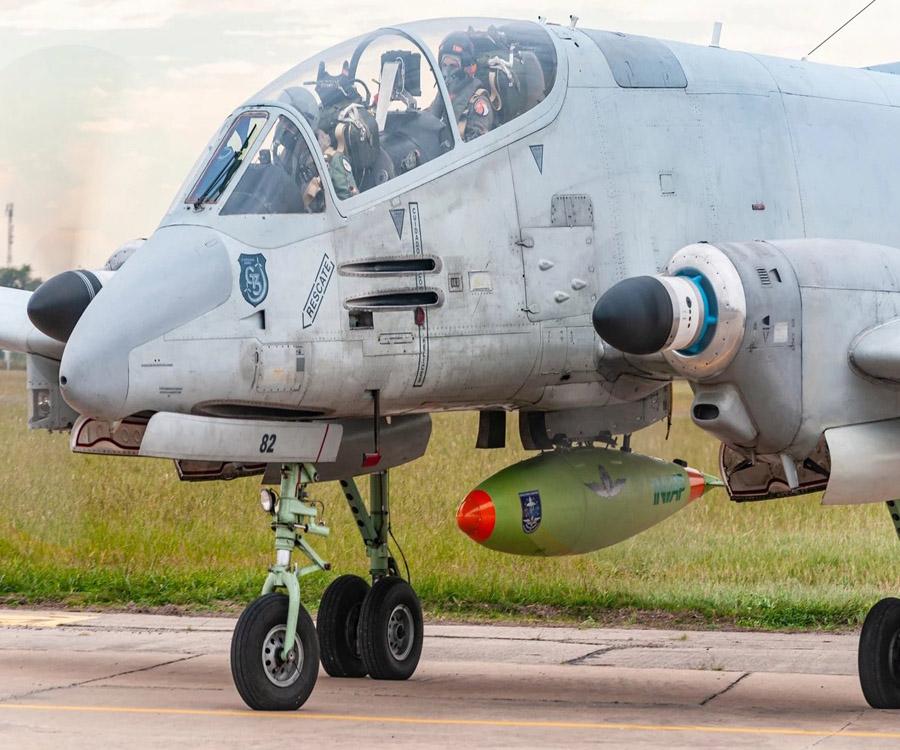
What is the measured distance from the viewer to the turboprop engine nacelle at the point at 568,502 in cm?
1024

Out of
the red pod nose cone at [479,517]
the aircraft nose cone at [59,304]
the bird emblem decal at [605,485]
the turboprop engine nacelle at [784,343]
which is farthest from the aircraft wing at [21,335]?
the turboprop engine nacelle at [784,343]

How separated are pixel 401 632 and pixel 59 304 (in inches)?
137

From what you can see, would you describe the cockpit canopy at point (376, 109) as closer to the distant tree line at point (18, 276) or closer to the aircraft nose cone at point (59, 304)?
the aircraft nose cone at point (59, 304)

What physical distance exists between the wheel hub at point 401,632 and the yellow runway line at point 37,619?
4.06 meters

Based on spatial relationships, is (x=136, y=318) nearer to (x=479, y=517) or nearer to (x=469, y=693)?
(x=479, y=517)

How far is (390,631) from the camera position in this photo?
37.3 ft

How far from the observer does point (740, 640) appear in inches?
535

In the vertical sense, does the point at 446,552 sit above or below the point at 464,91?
below

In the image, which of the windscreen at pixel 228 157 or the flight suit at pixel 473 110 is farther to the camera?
the flight suit at pixel 473 110

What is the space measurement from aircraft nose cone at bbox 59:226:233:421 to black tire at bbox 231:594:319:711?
1.32 m

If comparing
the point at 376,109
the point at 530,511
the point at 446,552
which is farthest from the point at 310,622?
the point at 446,552

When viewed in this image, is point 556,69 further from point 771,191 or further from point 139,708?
point 139,708

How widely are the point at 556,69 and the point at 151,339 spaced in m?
3.21

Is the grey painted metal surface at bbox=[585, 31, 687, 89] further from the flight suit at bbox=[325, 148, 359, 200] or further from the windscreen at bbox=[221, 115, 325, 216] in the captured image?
the windscreen at bbox=[221, 115, 325, 216]
